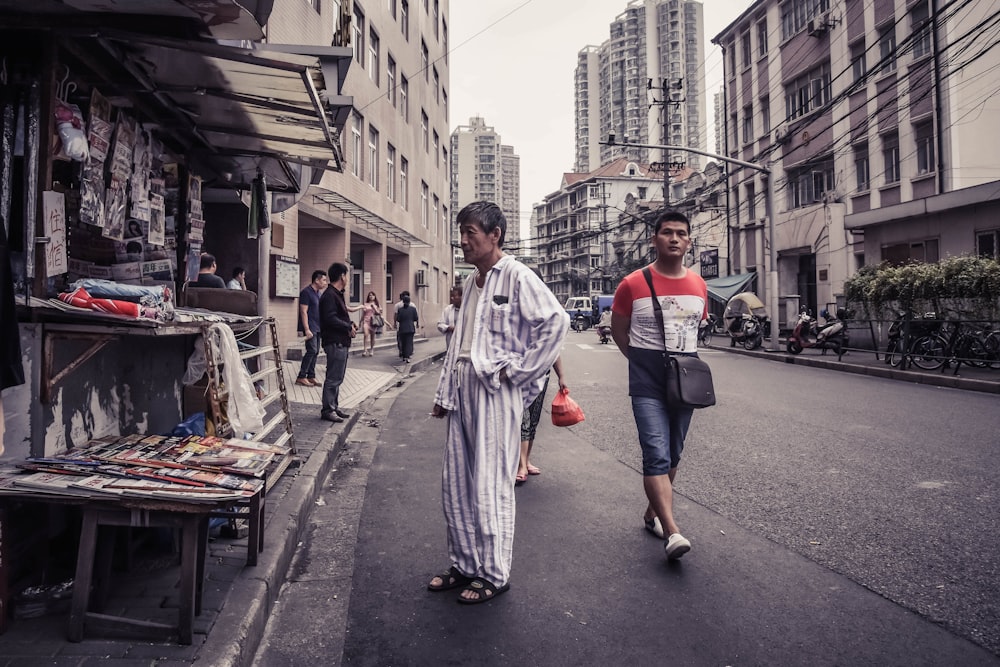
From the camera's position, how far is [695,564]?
3561 millimetres

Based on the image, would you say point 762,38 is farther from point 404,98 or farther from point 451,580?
point 451,580

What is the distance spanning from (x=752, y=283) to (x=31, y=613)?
33096mm

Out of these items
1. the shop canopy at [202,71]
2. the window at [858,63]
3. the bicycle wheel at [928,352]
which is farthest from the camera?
the window at [858,63]

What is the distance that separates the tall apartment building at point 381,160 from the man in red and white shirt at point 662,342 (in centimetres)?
588

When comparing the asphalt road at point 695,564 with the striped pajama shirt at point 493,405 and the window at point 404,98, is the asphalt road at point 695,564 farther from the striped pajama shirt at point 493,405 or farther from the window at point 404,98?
the window at point 404,98

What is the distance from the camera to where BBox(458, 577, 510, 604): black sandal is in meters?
3.07

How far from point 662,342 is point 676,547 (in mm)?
1115

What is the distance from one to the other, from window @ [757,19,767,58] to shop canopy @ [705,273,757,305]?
10.1 m

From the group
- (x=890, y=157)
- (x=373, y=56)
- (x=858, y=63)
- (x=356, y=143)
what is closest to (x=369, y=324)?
(x=356, y=143)

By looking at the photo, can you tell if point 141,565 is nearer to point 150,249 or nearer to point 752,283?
point 150,249

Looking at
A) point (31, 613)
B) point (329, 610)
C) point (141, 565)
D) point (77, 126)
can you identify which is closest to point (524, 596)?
point (329, 610)

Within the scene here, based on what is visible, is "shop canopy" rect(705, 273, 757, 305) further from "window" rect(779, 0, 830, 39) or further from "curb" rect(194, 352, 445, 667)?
"curb" rect(194, 352, 445, 667)

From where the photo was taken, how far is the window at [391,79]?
2356cm

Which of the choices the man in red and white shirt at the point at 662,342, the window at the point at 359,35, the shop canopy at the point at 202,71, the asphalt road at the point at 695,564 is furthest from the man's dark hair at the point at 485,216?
the window at the point at 359,35
